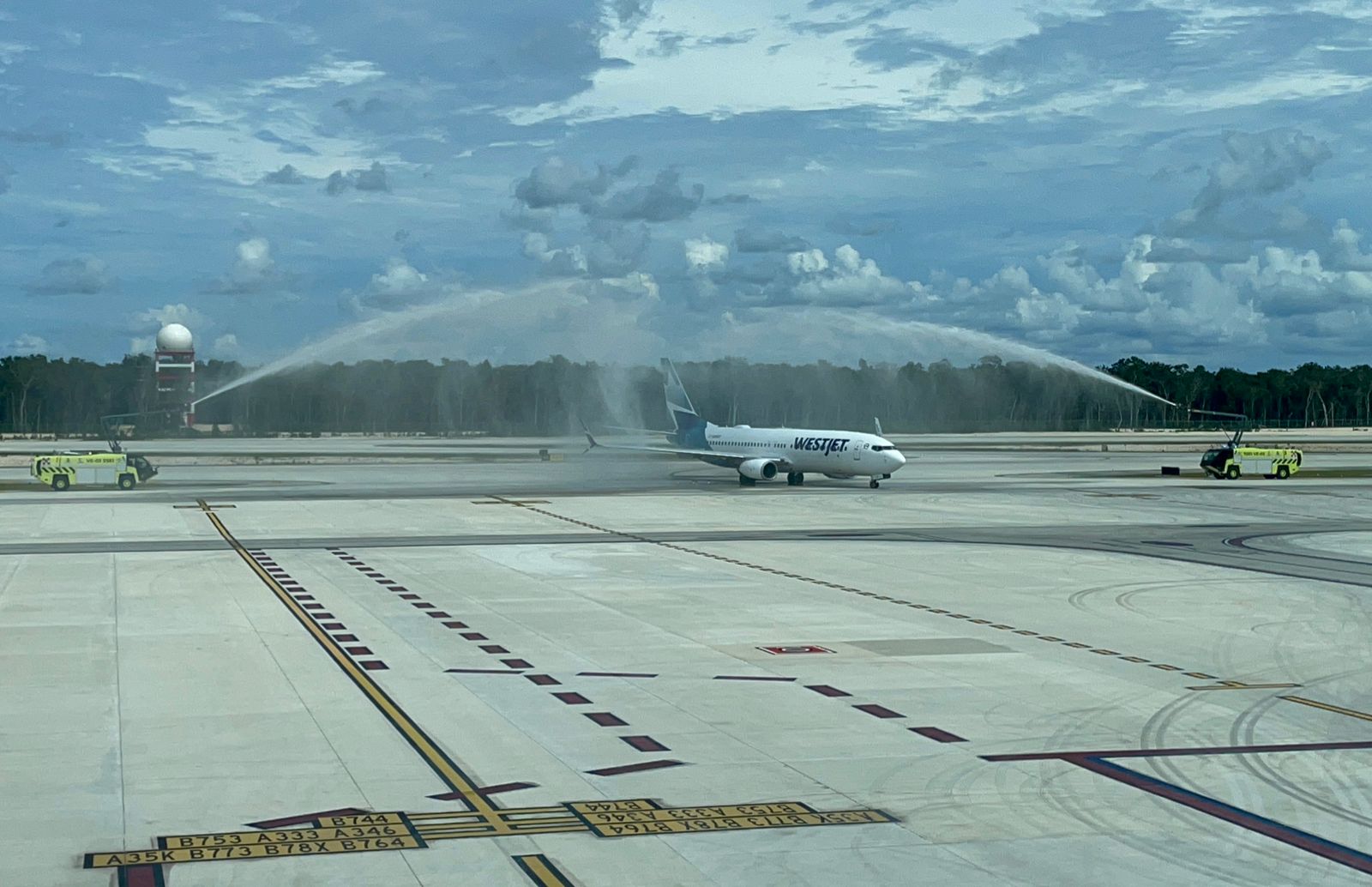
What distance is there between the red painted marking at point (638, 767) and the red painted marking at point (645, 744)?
64cm

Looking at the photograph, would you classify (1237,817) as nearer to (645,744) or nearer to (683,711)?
(645,744)

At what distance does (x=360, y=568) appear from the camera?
41125mm

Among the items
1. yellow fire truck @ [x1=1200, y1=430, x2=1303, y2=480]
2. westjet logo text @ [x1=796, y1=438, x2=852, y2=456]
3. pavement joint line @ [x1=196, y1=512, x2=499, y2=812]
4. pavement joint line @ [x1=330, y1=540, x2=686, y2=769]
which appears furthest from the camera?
yellow fire truck @ [x1=1200, y1=430, x2=1303, y2=480]

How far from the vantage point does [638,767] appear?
1764 cm

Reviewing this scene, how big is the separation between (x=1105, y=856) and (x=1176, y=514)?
52.5 m

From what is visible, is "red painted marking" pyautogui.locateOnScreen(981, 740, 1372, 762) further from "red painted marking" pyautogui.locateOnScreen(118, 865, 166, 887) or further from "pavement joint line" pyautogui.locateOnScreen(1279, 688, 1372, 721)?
"red painted marking" pyautogui.locateOnScreen(118, 865, 166, 887)

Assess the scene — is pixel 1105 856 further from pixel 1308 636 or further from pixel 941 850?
pixel 1308 636

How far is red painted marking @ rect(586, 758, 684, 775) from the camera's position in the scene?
1742cm

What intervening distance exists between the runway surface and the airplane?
1228 inches

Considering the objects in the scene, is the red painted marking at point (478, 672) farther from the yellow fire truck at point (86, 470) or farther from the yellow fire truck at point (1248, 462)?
the yellow fire truck at point (1248, 462)

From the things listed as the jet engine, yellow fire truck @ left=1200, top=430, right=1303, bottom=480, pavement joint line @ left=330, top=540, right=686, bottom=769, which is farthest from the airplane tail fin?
pavement joint line @ left=330, top=540, right=686, bottom=769

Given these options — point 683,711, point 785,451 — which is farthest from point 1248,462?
point 683,711

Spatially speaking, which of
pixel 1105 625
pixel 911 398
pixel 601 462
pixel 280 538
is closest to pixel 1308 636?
pixel 1105 625

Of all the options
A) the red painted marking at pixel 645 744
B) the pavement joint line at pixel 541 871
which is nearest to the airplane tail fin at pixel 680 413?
the red painted marking at pixel 645 744
